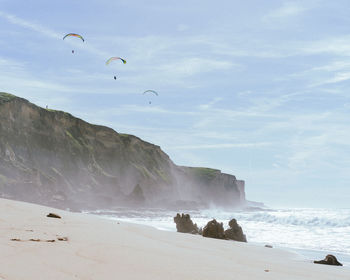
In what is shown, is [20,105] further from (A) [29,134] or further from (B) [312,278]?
(B) [312,278]

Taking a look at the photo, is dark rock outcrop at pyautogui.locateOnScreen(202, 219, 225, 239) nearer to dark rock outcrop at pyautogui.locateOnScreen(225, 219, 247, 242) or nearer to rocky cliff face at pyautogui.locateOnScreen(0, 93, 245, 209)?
dark rock outcrop at pyautogui.locateOnScreen(225, 219, 247, 242)

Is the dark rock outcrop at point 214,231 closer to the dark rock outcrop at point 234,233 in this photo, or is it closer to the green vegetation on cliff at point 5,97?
the dark rock outcrop at point 234,233

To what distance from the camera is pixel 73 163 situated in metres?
68.4

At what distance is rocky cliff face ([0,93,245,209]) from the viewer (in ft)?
169

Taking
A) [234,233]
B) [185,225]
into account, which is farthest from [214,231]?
[185,225]

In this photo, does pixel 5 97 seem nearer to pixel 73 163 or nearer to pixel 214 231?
pixel 73 163

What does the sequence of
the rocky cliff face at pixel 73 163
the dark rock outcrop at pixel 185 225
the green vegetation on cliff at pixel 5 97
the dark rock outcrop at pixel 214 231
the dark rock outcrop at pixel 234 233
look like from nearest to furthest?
1. the dark rock outcrop at pixel 214 231
2. the dark rock outcrop at pixel 234 233
3. the dark rock outcrop at pixel 185 225
4. the rocky cliff face at pixel 73 163
5. the green vegetation on cliff at pixel 5 97

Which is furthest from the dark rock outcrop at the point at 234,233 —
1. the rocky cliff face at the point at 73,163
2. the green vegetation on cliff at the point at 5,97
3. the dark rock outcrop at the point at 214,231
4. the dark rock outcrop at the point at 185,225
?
the green vegetation on cliff at the point at 5,97

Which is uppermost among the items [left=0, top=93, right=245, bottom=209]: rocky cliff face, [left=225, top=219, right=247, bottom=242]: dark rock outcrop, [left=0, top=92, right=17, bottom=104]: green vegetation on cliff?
[left=0, top=92, right=17, bottom=104]: green vegetation on cliff

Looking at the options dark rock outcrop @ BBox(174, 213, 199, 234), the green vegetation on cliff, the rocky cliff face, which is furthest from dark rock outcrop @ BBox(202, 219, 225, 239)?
the green vegetation on cliff

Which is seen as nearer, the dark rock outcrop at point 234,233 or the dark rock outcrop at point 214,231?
the dark rock outcrop at point 214,231

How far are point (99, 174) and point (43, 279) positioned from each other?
69.6 meters

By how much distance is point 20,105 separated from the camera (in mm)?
60969

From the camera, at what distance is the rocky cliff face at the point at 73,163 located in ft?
169
